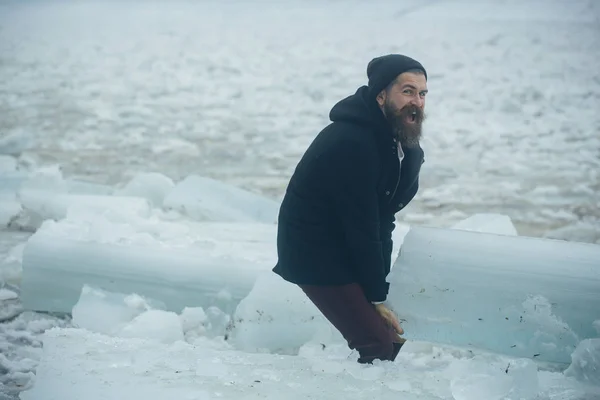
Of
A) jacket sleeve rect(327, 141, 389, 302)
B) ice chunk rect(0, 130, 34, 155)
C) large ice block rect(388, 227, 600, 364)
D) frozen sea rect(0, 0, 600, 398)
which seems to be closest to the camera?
jacket sleeve rect(327, 141, 389, 302)

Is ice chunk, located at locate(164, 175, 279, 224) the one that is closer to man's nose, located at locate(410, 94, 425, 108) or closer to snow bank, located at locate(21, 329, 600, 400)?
snow bank, located at locate(21, 329, 600, 400)

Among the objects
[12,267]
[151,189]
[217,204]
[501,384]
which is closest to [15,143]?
[151,189]

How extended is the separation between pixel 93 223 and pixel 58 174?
3.70 ft

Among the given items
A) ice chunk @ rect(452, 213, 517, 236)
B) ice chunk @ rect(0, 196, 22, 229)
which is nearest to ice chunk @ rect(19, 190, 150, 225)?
ice chunk @ rect(0, 196, 22, 229)

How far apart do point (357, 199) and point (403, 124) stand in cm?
22

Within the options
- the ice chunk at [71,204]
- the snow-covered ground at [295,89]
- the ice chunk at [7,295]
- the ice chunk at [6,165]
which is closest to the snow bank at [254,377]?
the ice chunk at [7,295]

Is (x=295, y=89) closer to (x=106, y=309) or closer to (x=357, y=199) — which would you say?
(x=106, y=309)

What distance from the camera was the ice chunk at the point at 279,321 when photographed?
2.26 meters

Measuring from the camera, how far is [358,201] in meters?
1.65

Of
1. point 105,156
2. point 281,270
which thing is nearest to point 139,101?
point 105,156

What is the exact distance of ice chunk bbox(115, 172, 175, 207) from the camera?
360cm

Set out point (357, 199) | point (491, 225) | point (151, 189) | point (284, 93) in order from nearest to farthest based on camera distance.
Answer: point (357, 199)
point (491, 225)
point (151, 189)
point (284, 93)

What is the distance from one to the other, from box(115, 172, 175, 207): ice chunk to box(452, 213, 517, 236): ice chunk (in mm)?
1462

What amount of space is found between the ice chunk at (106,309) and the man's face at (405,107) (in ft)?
3.76
